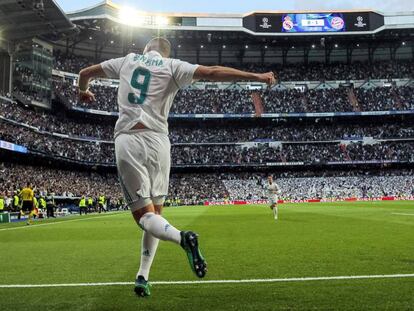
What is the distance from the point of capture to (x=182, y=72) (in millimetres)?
4746

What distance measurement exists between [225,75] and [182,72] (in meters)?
0.55

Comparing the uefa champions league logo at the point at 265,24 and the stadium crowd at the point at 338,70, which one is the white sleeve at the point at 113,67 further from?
the stadium crowd at the point at 338,70

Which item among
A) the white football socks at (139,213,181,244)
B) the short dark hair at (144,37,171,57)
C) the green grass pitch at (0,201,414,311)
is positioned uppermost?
the short dark hair at (144,37,171,57)

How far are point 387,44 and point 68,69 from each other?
57131mm

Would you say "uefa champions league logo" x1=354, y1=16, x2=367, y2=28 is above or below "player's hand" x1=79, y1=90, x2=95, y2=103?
above

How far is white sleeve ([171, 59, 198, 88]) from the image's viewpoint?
4684 millimetres

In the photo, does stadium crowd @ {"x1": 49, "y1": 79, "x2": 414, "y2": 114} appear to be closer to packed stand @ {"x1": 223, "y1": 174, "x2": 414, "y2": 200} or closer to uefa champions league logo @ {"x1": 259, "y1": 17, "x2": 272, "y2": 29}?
uefa champions league logo @ {"x1": 259, "y1": 17, "x2": 272, "y2": 29}

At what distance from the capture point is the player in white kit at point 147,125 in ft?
15.1

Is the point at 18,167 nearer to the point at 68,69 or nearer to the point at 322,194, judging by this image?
the point at 68,69

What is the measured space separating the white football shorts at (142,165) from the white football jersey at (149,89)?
13 cm

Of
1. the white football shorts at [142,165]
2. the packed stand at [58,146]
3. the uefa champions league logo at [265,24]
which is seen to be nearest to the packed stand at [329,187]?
the packed stand at [58,146]

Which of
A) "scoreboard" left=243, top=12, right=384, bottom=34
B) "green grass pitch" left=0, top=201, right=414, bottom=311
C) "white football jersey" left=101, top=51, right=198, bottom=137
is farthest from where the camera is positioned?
"scoreboard" left=243, top=12, right=384, bottom=34

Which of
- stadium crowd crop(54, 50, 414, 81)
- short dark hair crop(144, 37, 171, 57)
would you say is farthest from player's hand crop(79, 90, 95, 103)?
stadium crowd crop(54, 50, 414, 81)

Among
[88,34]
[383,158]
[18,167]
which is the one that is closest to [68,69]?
[88,34]
